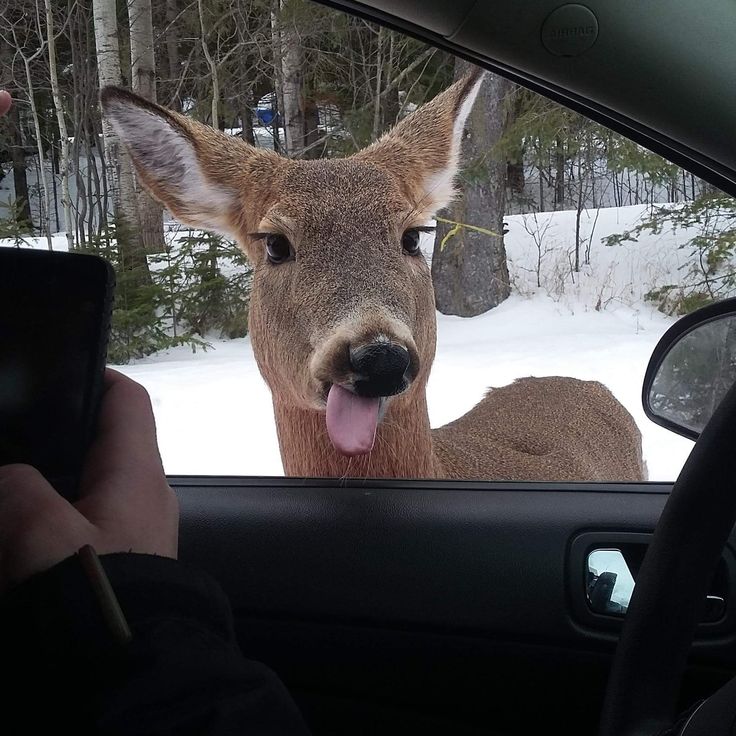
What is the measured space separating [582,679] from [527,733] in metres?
0.20

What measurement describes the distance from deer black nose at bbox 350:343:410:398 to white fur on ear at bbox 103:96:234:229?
→ 1.88 ft

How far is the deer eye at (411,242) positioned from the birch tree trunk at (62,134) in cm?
86

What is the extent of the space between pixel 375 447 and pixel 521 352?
1.98 feet

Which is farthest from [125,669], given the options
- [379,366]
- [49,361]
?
[379,366]

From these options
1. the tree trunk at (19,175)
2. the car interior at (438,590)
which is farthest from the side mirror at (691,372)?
the tree trunk at (19,175)

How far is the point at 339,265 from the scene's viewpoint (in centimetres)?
209

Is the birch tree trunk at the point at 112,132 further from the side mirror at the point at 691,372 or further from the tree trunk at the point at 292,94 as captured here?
the side mirror at the point at 691,372

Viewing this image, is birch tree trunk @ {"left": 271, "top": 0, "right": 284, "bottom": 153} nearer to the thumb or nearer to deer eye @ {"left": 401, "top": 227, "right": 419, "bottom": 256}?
deer eye @ {"left": 401, "top": 227, "right": 419, "bottom": 256}

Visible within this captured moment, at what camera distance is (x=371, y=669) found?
2.09m

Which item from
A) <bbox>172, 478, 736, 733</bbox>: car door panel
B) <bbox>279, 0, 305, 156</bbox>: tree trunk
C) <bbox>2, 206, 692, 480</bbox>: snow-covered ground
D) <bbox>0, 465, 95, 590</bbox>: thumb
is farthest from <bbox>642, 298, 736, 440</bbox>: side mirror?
<bbox>0, 465, 95, 590</bbox>: thumb

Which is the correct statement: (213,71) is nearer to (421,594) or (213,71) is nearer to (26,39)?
(26,39)

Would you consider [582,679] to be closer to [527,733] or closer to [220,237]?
[527,733]

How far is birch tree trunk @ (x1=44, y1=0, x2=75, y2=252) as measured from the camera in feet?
7.27

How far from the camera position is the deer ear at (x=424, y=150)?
2.20 meters
